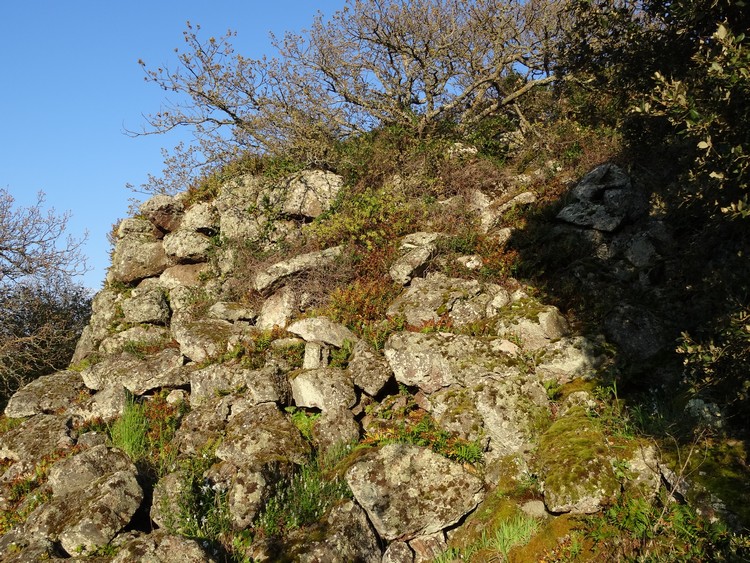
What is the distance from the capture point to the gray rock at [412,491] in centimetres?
832

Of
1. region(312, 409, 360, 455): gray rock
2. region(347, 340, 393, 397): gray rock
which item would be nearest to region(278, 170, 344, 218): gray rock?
region(347, 340, 393, 397): gray rock

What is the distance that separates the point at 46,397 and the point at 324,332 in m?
8.04

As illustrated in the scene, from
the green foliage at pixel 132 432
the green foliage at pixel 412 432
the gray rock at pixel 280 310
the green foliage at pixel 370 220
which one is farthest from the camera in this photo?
the green foliage at pixel 370 220

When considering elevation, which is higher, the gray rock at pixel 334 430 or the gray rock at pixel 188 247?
the gray rock at pixel 188 247

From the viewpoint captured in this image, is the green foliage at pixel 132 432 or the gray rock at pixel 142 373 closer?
the green foliage at pixel 132 432

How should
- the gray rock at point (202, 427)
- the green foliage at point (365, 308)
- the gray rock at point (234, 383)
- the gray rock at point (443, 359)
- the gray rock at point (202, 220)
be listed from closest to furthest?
1. the gray rock at point (443, 359)
2. the gray rock at point (202, 427)
3. the gray rock at point (234, 383)
4. the green foliage at point (365, 308)
5. the gray rock at point (202, 220)

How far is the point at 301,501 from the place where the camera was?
8938 millimetres

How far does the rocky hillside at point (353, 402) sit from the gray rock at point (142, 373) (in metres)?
0.06

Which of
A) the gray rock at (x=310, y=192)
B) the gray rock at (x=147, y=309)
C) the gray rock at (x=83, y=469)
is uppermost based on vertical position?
the gray rock at (x=310, y=192)

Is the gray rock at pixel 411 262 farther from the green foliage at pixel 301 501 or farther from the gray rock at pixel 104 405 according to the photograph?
the gray rock at pixel 104 405

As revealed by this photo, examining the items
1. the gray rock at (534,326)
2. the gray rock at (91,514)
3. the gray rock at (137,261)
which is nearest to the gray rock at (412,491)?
the gray rock at (534,326)

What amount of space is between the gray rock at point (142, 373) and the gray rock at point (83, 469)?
2.33 metres

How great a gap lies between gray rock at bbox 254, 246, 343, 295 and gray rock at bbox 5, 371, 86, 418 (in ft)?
18.7

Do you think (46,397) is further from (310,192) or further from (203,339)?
(310,192)
